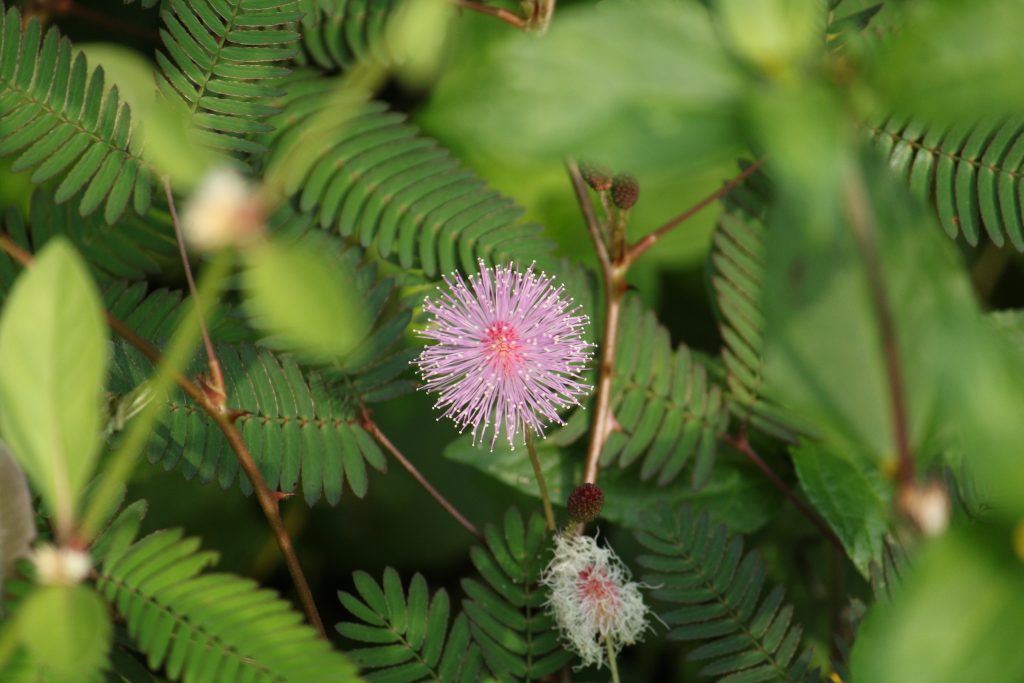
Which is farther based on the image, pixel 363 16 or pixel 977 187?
pixel 363 16

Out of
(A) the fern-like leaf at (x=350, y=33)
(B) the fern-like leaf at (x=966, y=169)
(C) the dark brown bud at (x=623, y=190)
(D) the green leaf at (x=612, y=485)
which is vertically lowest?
(D) the green leaf at (x=612, y=485)

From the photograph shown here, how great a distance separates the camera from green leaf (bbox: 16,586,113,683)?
0.55 meters

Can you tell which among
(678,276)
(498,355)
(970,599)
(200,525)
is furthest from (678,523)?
(200,525)

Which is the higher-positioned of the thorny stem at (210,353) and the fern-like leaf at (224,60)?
the fern-like leaf at (224,60)

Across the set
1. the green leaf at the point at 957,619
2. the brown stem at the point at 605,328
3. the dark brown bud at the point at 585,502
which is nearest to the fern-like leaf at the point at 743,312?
the brown stem at the point at 605,328

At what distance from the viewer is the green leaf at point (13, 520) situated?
2.54 feet

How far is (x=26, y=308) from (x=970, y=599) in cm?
55

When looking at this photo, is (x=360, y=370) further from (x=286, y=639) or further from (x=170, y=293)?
(x=286, y=639)

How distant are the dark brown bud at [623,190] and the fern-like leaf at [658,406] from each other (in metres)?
0.17

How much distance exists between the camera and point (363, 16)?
51.9 inches

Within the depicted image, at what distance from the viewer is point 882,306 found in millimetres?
513

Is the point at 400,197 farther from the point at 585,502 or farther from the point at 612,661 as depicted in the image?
the point at 612,661

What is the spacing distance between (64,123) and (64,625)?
0.71 m

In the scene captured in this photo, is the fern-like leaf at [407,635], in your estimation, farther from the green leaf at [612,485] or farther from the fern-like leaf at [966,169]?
the fern-like leaf at [966,169]
